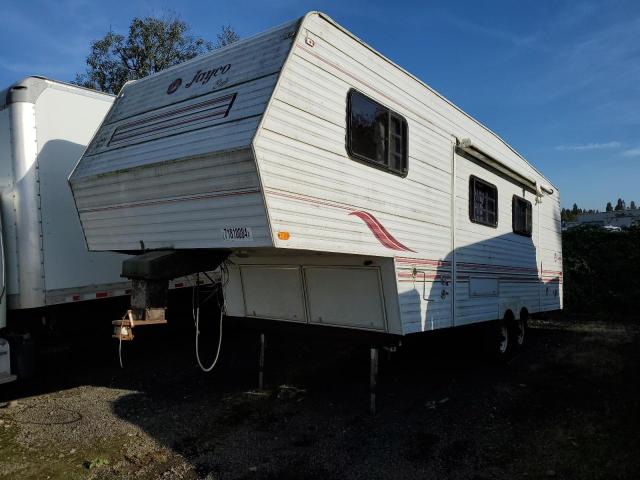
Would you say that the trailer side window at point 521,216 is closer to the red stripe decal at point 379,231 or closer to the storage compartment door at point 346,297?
the red stripe decal at point 379,231

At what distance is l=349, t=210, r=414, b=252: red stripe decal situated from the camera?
4.89 metres

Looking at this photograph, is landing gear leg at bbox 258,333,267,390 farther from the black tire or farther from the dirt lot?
the black tire

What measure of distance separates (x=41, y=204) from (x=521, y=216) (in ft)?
24.0

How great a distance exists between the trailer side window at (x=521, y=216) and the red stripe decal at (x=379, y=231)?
12.8 ft

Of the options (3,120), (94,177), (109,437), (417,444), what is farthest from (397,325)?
(3,120)

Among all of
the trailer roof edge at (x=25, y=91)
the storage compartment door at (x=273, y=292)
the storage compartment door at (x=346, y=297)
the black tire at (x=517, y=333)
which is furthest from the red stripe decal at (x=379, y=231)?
the trailer roof edge at (x=25, y=91)

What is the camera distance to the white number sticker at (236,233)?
420 centimetres

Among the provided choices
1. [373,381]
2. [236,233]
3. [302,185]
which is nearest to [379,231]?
[302,185]

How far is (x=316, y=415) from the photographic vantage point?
18.9ft

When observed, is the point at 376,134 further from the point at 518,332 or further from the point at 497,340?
the point at 518,332

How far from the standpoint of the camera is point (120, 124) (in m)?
5.62

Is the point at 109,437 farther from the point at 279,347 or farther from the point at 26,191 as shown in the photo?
the point at 279,347

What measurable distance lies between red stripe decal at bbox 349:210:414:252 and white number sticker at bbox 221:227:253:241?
3.45ft

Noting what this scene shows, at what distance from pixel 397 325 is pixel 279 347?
4.01 m
